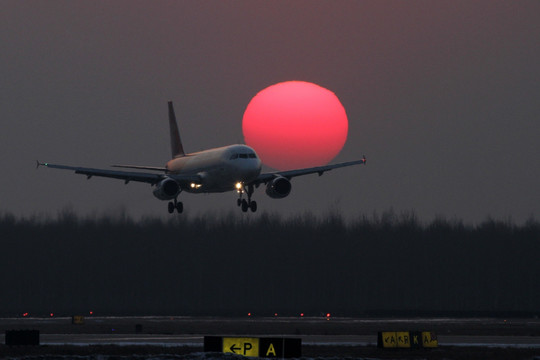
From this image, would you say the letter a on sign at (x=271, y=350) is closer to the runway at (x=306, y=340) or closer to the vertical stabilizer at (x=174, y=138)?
the runway at (x=306, y=340)

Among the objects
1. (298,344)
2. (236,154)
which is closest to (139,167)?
(236,154)

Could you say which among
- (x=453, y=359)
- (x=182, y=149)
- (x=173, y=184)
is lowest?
(x=453, y=359)

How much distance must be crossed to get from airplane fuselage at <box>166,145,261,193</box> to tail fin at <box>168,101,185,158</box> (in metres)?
23.8

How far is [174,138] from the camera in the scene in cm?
12606

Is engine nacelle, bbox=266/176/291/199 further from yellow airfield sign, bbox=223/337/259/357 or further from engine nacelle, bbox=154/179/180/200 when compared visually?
yellow airfield sign, bbox=223/337/259/357

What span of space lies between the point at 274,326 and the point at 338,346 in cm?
3088

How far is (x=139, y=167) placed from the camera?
10200cm

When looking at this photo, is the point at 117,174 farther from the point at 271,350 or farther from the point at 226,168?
the point at 271,350

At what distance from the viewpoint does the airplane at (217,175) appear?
90.5m

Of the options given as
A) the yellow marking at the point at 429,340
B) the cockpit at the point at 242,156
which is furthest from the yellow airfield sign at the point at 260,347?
the cockpit at the point at 242,156

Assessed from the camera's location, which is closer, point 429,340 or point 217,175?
point 429,340

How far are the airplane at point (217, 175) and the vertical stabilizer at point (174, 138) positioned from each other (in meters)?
16.7

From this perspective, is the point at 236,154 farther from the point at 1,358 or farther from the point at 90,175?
the point at 1,358

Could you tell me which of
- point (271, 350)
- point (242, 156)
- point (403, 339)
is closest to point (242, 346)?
point (271, 350)
